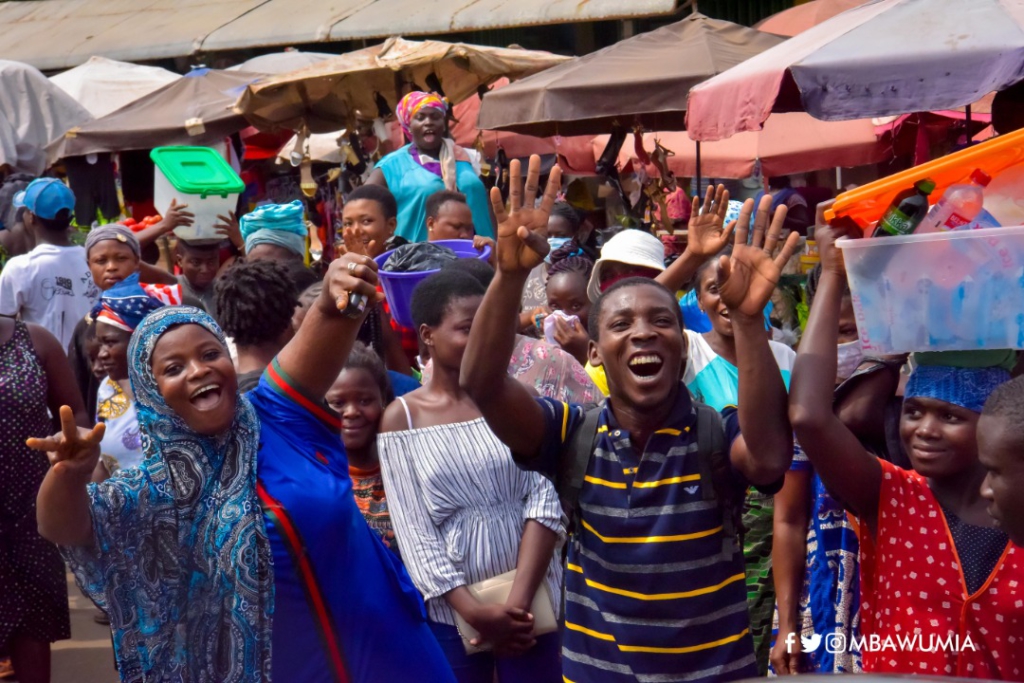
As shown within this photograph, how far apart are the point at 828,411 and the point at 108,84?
45.2 feet

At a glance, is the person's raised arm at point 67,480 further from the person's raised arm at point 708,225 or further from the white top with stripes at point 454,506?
the person's raised arm at point 708,225

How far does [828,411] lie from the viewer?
2934mm

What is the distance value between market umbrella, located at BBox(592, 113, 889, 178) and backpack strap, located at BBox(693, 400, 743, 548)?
6716mm

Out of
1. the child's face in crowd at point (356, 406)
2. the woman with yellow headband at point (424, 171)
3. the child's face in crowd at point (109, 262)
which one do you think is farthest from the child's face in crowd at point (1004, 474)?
the child's face in crowd at point (109, 262)

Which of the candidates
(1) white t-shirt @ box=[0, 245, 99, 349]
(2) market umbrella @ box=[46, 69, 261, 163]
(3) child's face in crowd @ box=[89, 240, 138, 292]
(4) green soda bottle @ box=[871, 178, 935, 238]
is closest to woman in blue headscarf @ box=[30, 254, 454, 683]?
(4) green soda bottle @ box=[871, 178, 935, 238]

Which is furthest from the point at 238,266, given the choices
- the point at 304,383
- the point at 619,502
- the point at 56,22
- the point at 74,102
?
the point at 56,22

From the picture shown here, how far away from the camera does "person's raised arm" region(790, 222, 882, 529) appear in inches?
115

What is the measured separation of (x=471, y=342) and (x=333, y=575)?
700 millimetres

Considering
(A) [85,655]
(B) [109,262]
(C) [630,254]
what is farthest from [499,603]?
(B) [109,262]

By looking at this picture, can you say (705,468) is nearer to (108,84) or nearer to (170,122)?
(170,122)

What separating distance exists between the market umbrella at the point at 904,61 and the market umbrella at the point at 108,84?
1098 centimetres

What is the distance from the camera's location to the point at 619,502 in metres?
3.12

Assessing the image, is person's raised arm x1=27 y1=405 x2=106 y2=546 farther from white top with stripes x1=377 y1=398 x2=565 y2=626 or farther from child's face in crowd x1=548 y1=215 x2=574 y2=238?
child's face in crowd x1=548 y1=215 x2=574 y2=238

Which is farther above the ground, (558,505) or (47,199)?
(47,199)
